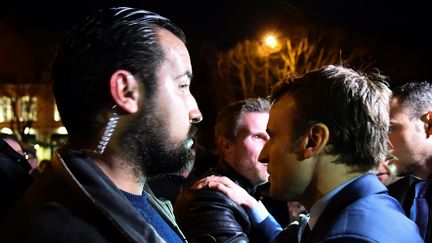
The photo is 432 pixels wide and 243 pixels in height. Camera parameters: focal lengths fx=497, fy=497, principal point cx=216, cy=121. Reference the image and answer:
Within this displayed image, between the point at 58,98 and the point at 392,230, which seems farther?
the point at 392,230

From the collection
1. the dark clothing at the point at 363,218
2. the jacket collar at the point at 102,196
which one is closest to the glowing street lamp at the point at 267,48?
the dark clothing at the point at 363,218

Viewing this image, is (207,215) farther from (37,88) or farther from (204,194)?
(37,88)

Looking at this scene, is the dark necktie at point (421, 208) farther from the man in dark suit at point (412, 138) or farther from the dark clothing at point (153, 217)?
the dark clothing at point (153, 217)

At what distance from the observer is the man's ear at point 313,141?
2516 mm

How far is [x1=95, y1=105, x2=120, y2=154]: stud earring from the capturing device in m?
1.92

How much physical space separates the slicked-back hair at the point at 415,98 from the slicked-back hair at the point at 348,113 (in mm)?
2318

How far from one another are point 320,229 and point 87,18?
4.47 feet

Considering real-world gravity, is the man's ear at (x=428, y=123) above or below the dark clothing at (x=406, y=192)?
above

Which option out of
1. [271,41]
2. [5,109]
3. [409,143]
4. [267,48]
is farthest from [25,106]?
[409,143]

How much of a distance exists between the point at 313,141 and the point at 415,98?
2.70 m

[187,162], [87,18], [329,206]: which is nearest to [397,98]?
[329,206]

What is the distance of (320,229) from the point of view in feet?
7.36

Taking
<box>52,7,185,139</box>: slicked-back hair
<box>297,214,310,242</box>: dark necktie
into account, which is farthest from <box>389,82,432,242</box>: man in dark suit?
<box>52,7,185,139</box>: slicked-back hair

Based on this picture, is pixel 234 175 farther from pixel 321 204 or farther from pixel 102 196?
pixel 102 196
